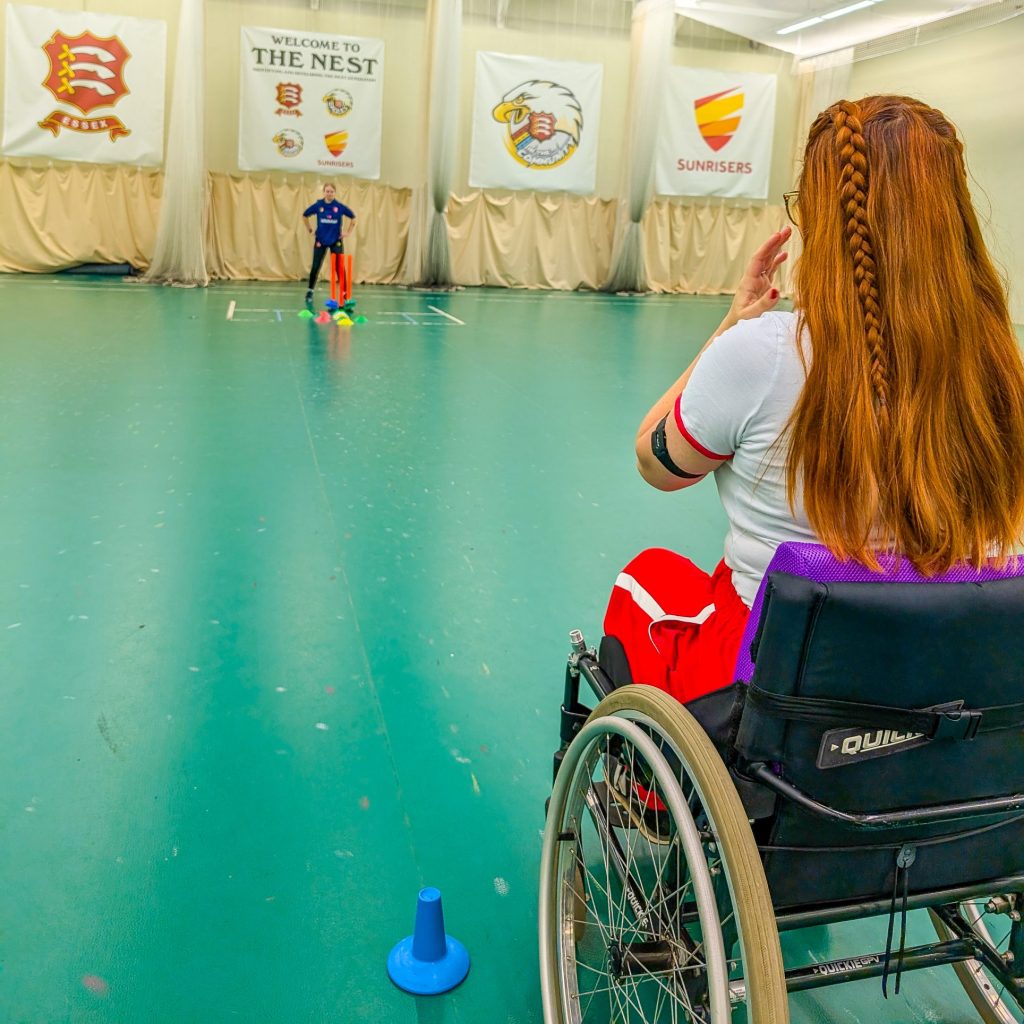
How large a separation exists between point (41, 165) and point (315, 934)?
1157 cm

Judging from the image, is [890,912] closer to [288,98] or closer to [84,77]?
[288,98]

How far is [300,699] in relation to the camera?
220cm

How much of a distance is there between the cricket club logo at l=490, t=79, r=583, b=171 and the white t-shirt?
11862 mm

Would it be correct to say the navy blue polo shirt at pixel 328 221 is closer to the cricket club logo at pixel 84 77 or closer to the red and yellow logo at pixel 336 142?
the red and yellow logo at pixel 336 142

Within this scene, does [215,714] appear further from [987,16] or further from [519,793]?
[987,16]

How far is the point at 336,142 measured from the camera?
37.5 ft

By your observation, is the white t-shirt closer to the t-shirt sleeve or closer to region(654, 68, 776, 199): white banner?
the t-shirt sleeve

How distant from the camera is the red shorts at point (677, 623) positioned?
4.01ft

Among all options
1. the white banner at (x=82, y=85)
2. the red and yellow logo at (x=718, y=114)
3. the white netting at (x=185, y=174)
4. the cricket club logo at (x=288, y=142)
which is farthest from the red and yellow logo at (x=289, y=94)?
the red and yellow logo at (x=718, y=114)

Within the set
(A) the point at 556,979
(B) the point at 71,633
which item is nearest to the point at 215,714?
(B) the point at 71,633

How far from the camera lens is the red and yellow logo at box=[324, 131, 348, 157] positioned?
1140cm

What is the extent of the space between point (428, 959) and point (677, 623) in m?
0.64

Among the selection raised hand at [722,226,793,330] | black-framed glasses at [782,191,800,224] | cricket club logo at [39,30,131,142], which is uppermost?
cricket club logo at [39,30,131,142]

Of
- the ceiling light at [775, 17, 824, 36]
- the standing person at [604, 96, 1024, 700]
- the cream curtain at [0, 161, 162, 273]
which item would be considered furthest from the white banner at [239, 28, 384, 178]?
the standing person at [604, 96, 1024, 700]
